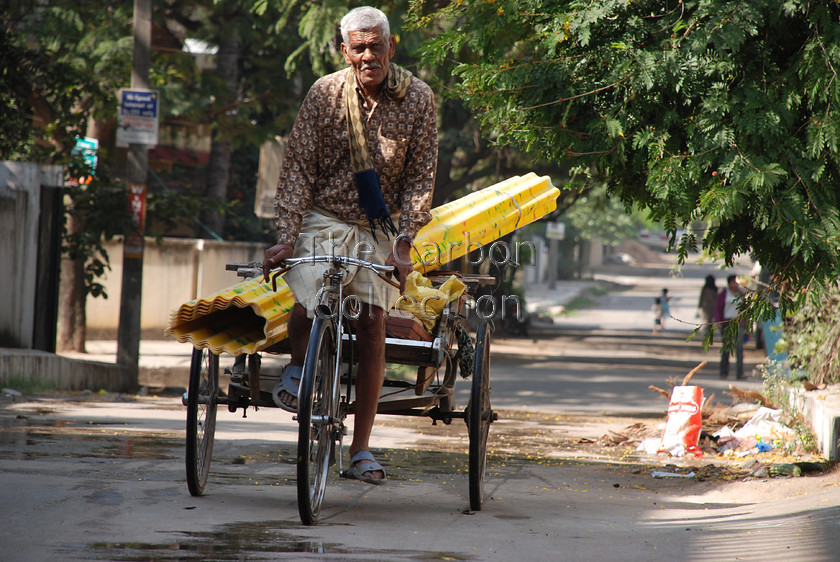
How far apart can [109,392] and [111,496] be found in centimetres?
761

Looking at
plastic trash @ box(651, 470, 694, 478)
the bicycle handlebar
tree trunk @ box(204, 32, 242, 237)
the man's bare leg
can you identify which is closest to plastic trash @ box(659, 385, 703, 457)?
plastic trash @ box(651, 470, 694, 478)

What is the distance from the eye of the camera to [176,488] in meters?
5.00

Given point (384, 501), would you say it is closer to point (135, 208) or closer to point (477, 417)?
point (477, 417)

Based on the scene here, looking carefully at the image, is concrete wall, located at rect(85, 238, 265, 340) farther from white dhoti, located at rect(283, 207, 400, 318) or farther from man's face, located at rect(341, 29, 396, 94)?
man's face, located at rect(341, 29, 396, 94)

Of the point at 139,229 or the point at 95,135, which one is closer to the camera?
the point at 139,229

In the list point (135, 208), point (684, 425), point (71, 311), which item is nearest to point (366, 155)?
point (684, 425)

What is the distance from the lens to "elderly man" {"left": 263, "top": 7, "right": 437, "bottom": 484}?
4.54 metres

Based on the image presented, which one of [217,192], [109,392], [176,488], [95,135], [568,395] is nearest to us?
[176,488]

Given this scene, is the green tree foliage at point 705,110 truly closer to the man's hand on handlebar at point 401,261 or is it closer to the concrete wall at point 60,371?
the man's hand on handlebar at point 401,261

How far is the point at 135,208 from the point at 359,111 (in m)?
8.61

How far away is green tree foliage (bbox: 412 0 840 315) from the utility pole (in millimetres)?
7355

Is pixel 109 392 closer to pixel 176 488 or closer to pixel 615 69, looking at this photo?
pixel 176 488

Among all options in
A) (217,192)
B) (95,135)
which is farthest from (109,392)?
(217,192)

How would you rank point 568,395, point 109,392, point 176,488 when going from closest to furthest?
point 176,488 → point 109,392 → point 568,395
